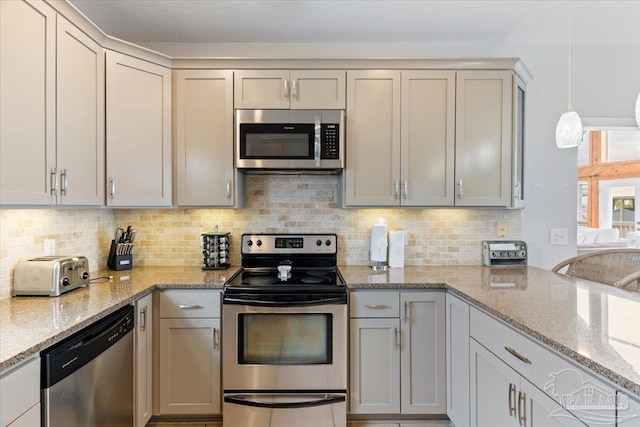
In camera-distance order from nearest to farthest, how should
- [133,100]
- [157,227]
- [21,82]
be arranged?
[21,82], [133,100], [157,227]

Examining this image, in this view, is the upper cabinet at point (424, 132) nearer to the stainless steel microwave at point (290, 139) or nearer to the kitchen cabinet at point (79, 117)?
the stainless steel microwave at point (290, 139)

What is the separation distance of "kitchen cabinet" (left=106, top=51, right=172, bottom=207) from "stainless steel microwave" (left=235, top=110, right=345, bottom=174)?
0.51m

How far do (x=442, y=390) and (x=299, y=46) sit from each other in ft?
8.73

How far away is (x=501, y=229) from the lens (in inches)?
109

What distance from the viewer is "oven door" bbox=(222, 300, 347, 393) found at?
2.06 metres

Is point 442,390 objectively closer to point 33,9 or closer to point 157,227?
point 157,227

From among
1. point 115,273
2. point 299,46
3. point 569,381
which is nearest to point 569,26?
point 299,46

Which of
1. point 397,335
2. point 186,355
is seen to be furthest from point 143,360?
point 397,335

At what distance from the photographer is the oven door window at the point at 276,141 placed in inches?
93.7

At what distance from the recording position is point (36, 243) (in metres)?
1.96

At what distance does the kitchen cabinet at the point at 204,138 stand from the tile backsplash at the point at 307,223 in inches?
12.1

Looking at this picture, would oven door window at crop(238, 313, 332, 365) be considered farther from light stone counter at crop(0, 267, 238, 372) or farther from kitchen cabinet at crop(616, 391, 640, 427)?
kitchen cabinet at crop(616, 391, 640, 427)

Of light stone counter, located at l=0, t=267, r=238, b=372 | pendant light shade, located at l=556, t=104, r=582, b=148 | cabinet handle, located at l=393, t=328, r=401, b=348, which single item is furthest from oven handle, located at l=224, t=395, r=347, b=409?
pendant light shade, located at l=556, t=104, r=582, b=148

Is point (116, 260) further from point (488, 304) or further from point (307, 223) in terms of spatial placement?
point (488, 304)
